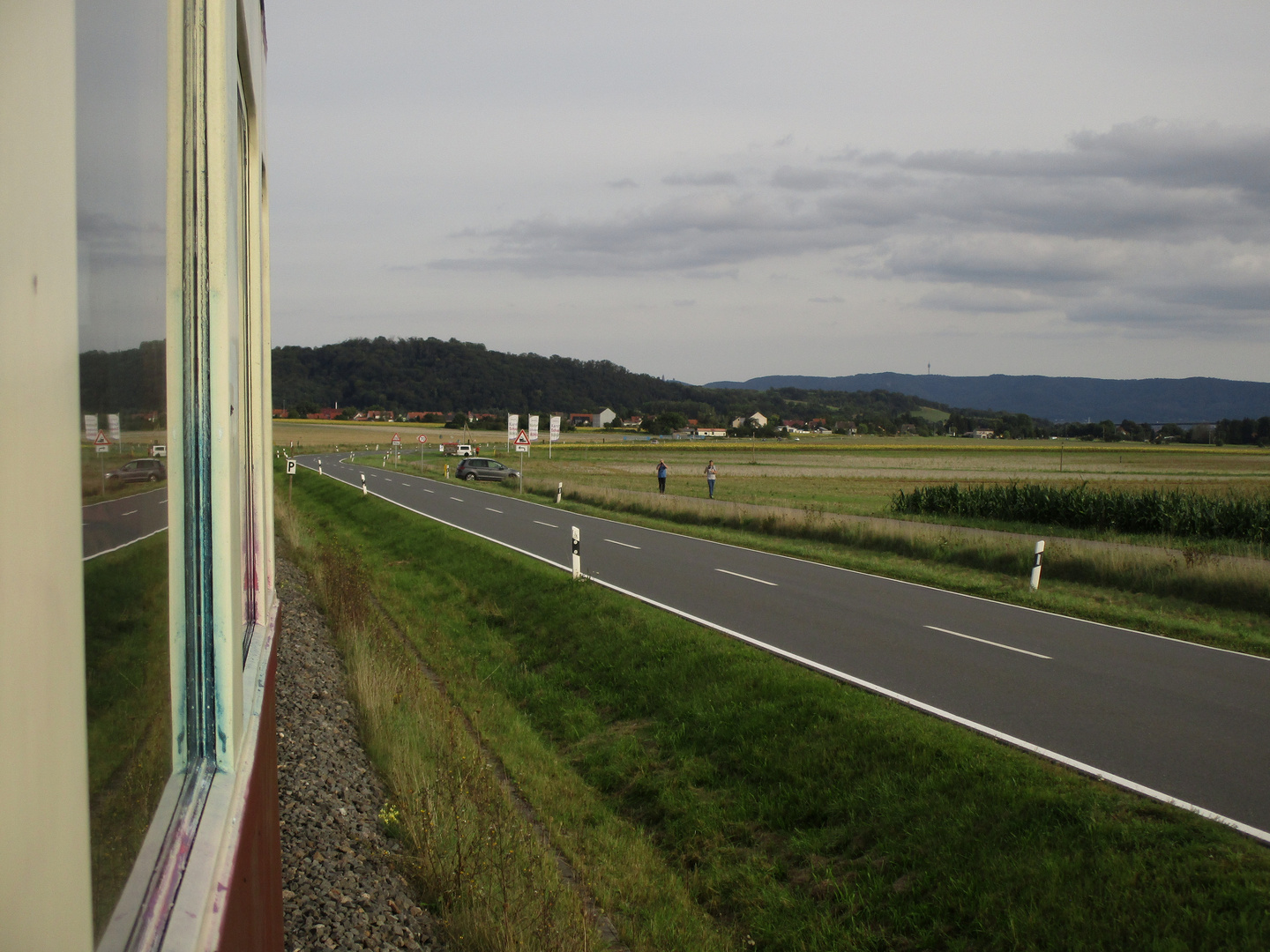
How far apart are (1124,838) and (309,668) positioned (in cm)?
724

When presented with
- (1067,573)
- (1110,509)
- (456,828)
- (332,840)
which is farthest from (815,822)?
(1110,509)

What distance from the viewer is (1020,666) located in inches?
394

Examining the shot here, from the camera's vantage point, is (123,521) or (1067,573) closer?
(123,521)

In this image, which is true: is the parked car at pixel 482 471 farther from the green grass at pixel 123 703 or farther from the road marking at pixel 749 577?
the green grass at pixel 123 703

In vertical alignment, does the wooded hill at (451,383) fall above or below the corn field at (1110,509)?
above

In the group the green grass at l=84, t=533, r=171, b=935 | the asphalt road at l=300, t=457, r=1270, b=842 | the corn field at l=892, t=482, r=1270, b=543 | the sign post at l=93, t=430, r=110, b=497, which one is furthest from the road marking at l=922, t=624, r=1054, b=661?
the corn field at l=892, t=482, r=1270, b=543

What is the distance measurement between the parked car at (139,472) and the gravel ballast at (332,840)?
3516 millimetres

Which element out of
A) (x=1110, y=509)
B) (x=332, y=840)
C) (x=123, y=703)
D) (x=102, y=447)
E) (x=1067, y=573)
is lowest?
(x=1067, y=573)

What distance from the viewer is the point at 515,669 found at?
1191cm

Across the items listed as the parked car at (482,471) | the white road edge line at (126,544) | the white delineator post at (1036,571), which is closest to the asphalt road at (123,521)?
the white road edge line at (126,544)

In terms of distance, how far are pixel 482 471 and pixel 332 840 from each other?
140 feet

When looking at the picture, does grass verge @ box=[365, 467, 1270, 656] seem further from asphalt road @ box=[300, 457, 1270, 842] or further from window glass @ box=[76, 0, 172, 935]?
window glass @ box=[76, 0, 172, 935]

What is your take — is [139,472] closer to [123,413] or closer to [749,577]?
[123,413]

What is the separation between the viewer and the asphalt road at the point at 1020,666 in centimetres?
708
